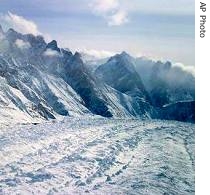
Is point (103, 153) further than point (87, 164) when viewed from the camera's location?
Yes
